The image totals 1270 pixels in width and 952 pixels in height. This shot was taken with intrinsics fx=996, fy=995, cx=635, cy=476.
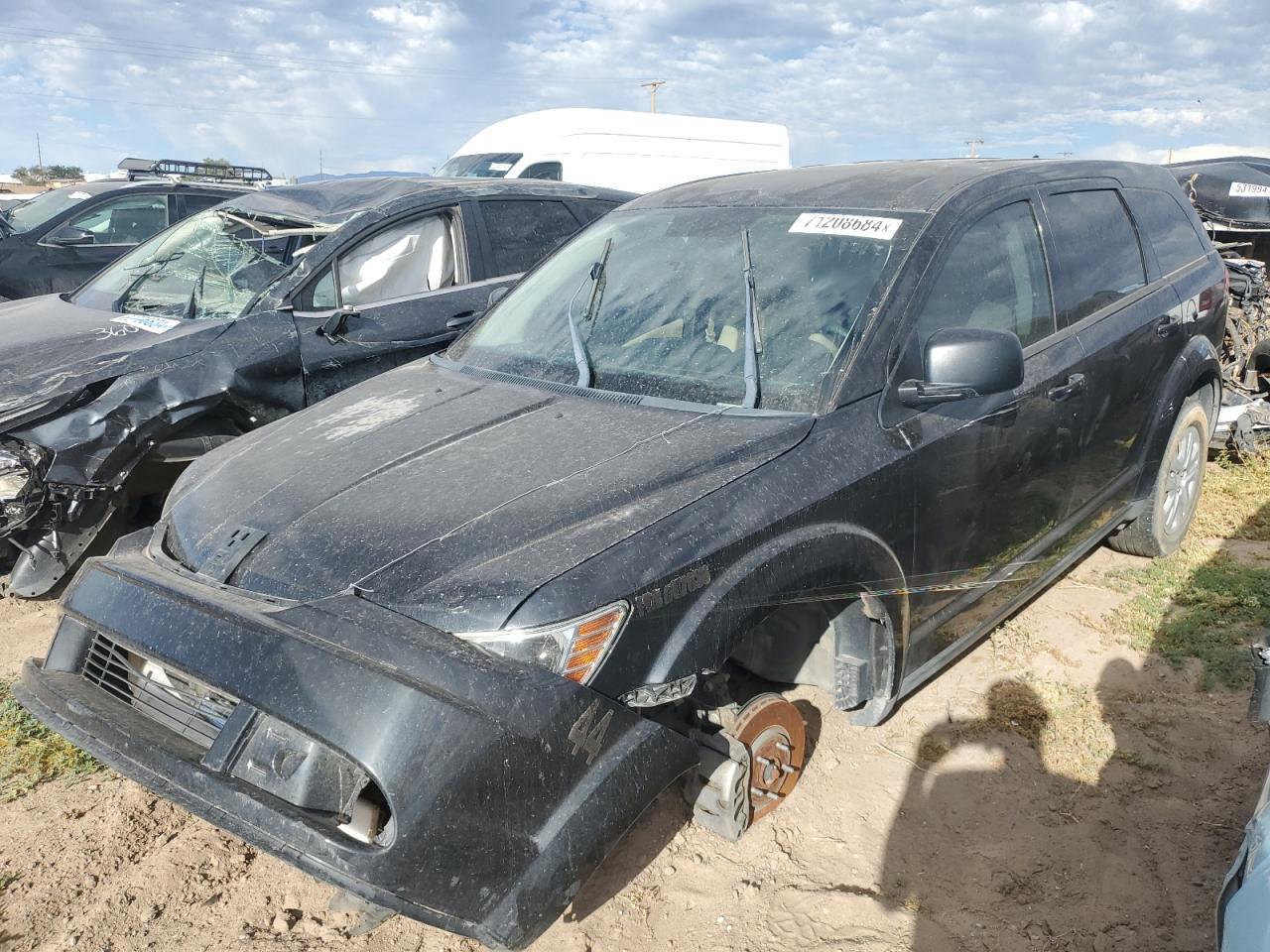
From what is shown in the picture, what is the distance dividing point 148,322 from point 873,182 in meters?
3.66

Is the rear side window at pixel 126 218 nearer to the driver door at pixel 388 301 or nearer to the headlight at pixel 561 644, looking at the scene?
the driver door at pixel 388 301

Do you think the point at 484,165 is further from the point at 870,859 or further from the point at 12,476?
the point at 870,859

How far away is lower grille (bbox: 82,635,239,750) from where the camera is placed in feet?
7.57

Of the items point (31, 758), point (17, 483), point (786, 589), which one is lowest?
point (31, 758)

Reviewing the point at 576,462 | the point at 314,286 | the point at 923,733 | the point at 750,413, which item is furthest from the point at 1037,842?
the point at 314,286

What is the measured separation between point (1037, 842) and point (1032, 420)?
4.45 ft

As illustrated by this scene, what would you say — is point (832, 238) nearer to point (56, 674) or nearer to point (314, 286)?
point (56, 674)

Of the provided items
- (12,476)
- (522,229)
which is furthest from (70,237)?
(12,476)

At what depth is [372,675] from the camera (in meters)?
2.01

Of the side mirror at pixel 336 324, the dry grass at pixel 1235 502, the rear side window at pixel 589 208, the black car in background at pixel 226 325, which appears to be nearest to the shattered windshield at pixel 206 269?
the black car in background at pixel 226 325

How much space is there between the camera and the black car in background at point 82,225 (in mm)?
9070

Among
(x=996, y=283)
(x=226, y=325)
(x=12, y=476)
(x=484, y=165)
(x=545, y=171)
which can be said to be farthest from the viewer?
(x=484, y=165)

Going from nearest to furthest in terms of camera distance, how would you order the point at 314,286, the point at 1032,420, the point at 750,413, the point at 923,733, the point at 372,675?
1. the point at 372,675
2. the point at 750,413
3. the point at 1032,420
4. the point at 923,733
5. the point at 314,286

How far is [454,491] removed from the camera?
8.37ft
